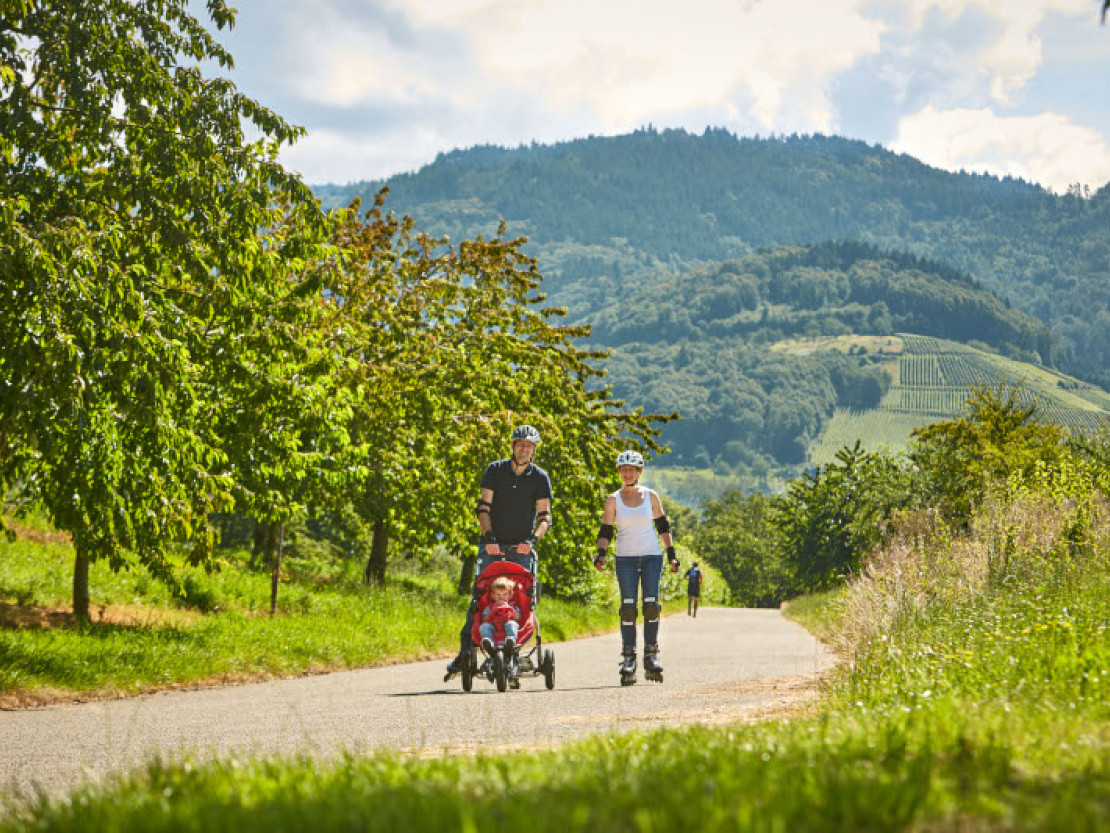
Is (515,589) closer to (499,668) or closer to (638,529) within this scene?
(499,668)

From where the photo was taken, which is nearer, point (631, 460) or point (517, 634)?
point (517, 634)

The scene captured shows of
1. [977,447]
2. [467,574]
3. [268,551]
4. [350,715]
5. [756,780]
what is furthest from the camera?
[977,447]

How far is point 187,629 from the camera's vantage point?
1349 cm

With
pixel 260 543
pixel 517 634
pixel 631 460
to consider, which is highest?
pixel 631 460

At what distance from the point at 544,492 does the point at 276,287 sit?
602 centimetres

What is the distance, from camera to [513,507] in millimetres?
10695

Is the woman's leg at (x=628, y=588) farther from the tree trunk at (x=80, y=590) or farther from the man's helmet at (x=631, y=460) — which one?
the tree trunk at (x=80, y=590)

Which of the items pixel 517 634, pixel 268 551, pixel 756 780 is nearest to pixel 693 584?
pixel 268 551

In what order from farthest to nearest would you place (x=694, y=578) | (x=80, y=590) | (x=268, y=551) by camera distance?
(x=694, y=578), (x=268, y=551), (x=80, y=590)

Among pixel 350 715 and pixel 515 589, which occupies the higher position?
pixel 515 589

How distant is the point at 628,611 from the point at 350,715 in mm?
3469

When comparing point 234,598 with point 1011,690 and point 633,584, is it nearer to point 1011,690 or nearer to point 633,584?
point 633,584

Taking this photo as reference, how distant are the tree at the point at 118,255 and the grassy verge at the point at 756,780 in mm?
5581

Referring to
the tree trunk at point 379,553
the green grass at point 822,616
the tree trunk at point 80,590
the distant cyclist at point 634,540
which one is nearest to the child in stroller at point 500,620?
the distant cyclist at point 634,540
